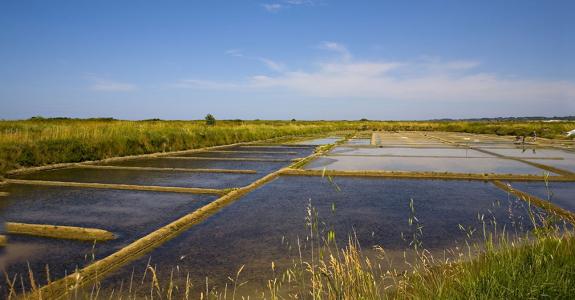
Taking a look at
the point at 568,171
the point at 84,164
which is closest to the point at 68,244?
the point at 84,164

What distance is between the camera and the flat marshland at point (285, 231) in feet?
8.93

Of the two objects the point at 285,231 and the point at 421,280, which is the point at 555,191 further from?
the point at 421,280

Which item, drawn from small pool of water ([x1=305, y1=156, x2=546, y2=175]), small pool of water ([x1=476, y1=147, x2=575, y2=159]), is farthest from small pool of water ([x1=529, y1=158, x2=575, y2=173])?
small pool of water ([x1=476, y1=147, x2=575, y2=159])

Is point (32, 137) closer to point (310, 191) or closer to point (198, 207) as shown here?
point (198, 207)

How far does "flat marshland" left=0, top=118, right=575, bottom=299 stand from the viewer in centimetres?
272

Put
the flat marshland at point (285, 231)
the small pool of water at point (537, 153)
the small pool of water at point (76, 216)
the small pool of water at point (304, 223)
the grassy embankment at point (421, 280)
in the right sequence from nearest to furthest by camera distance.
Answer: the grassy embankment at point (421, 280)
the flat marshland at point (285, 231)
the small pool of water at point (304, 223)
the small pool of water at point (76, 216)
the small pool of water at point (537, 153)

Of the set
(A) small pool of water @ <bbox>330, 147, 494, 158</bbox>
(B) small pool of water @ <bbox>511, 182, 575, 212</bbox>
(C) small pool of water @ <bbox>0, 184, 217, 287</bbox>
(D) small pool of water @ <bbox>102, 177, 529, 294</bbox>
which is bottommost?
(B) small pool of water @ <bbox>511, 182, 575, 212</bbox>

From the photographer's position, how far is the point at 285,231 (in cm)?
468

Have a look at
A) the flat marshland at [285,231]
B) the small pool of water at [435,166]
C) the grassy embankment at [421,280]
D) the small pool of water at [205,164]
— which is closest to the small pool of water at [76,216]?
the flat marshland at [285,231]

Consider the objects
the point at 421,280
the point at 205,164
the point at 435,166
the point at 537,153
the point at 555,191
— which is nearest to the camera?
the point at 421,280

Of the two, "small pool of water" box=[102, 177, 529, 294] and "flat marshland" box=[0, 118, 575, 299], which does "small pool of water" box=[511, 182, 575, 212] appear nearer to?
"flat marshland" box=[0, 118, 575, 299]

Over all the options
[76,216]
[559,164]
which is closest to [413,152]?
[559,164]

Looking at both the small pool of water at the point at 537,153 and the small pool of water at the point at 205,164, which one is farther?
the small pool of water at the point at 537,153

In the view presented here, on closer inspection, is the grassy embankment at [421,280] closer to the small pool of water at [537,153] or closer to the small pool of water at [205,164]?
the small pool of water at [205,164]
